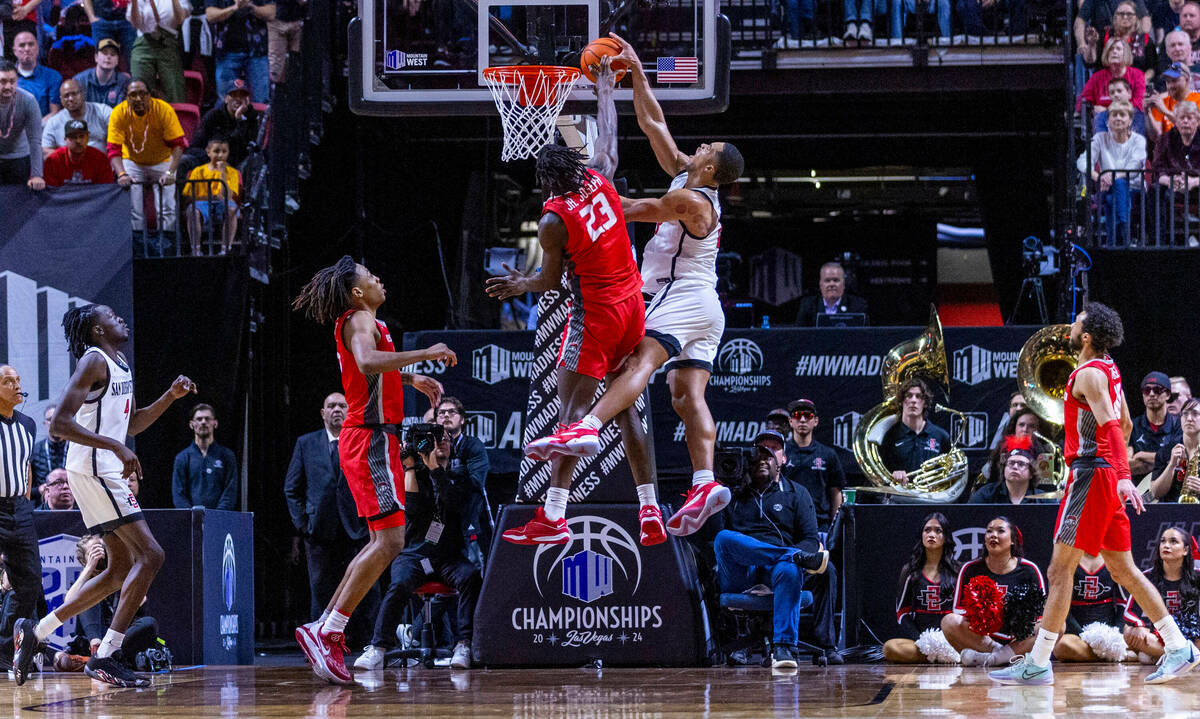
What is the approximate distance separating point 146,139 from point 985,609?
8.36 m

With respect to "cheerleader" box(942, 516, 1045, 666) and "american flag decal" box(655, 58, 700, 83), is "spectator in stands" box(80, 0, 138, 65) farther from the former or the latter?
"cheerleader" box(942, 516, 1045, 666)

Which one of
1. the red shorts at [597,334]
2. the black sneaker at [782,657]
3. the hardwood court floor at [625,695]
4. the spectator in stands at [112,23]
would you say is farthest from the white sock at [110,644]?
the spectator in stands at [112,23]

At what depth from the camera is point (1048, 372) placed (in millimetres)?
11422

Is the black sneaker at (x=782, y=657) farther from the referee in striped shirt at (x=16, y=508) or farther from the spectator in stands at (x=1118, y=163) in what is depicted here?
the spectator in stands at (x=1118, y=163)

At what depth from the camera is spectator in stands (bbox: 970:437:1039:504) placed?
10320 millimetres

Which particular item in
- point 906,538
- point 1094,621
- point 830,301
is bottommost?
point 1094,621

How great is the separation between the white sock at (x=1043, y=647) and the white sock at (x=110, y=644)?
4.99 meters

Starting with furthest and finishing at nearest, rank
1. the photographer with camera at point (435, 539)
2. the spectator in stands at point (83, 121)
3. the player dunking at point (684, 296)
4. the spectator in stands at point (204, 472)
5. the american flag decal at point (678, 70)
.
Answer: the spectator in stands at point (83, 121), the spectator in stands at point (204, 472), the photographer with camera at point (435, 539), the american flag decal at point (678, 70), the player dunking at point (684, 296)

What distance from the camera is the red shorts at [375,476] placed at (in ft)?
25.6

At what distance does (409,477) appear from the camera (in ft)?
34.2

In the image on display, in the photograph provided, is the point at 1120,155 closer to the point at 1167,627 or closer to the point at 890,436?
the point at 890,436

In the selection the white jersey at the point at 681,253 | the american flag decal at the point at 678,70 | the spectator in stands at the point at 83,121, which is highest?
the spectator in stands at the point at 83,121

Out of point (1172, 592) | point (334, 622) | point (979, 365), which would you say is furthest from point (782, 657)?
point (979, 365)

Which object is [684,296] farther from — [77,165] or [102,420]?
[77,165]
